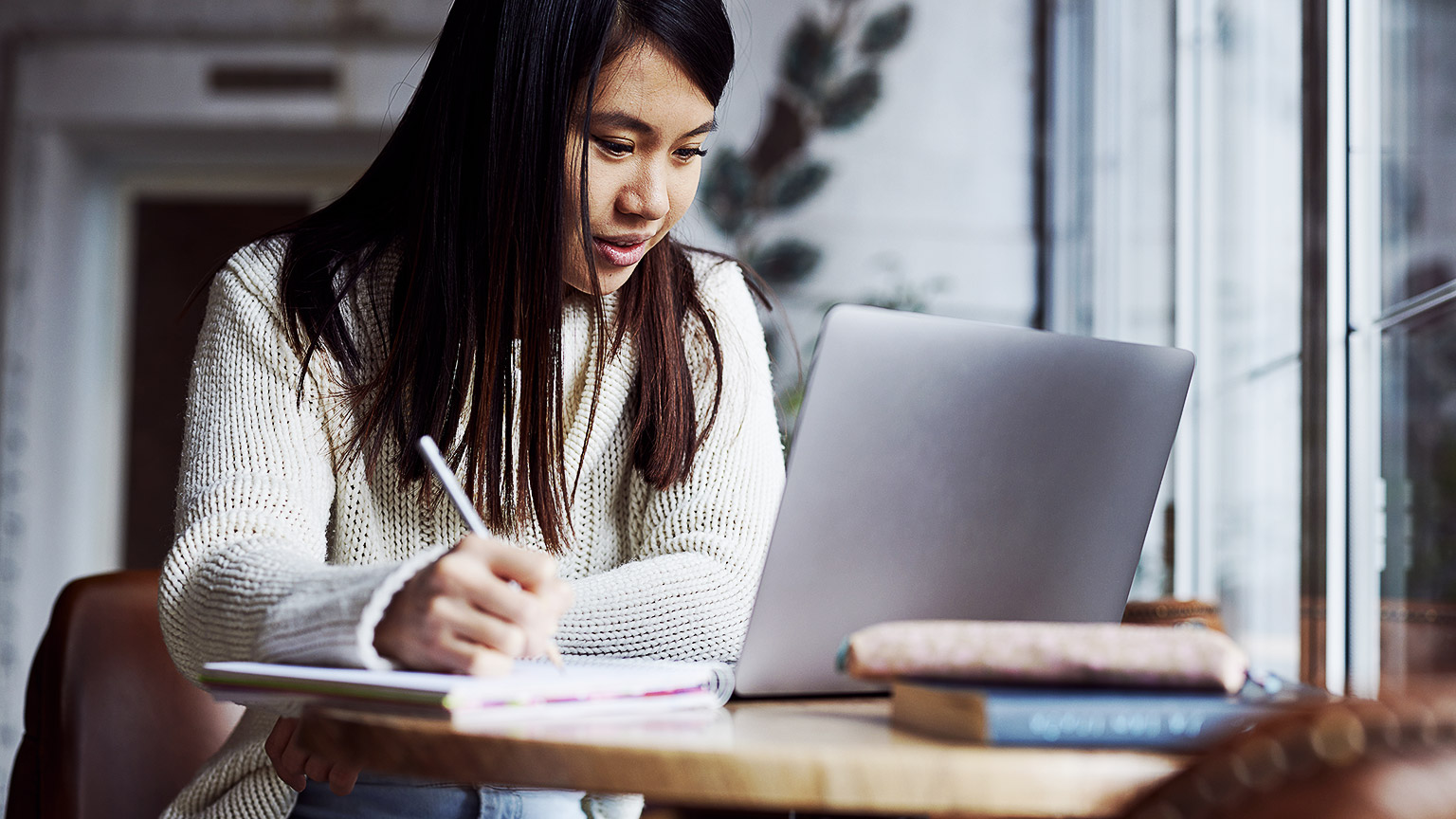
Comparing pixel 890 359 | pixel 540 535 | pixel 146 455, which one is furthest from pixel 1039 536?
pixel 146 455

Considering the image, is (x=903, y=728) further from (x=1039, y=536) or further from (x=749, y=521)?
(x=749, y=521)

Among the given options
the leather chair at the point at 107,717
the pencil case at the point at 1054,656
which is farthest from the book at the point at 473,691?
the leather chair at the point at 107,717

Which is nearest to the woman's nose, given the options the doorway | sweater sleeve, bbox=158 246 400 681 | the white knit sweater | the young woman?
the young woman

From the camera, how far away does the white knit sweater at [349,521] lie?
28.1 inches

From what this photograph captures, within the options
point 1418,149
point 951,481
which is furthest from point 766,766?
point 1418,149

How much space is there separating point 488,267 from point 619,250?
4.4 inches

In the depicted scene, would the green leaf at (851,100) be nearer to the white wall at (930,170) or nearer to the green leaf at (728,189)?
the white wall at (930,170)

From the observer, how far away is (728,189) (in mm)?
2889

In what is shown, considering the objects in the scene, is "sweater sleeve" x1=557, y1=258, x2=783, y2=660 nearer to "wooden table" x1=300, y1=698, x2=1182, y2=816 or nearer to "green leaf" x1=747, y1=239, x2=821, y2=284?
"wooden table" x1=300, y1=698, x2=1182, y2=816

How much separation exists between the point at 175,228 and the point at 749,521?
289 centimetres

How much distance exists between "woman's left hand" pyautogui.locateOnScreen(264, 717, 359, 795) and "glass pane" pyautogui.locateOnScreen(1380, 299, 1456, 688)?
0.95 m

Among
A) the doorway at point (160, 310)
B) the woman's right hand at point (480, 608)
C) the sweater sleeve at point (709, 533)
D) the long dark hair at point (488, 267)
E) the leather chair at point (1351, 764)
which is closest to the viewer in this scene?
the leather chair at point (1351, 764)

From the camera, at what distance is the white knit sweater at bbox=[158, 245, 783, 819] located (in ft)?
2.34

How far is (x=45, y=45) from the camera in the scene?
3096 mm
